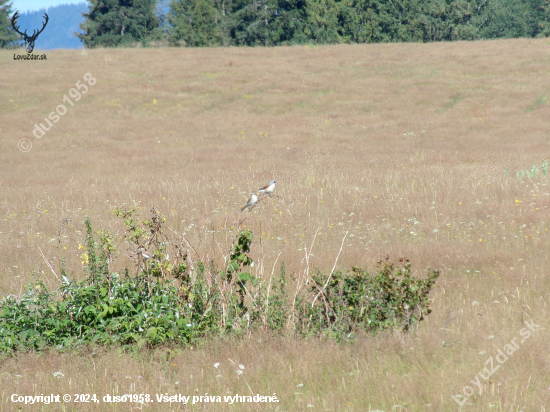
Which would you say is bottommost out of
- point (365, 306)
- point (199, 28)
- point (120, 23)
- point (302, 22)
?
point (365, 306)

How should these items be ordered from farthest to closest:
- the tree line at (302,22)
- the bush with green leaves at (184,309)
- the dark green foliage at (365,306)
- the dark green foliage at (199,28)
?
the tree line at (302,22)
the dark green foliage at (199,28)
the dark green foliage at (365,306)
the bush with green leaves at (184,309)

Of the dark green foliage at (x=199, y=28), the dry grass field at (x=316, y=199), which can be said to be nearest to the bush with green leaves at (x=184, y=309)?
the dry grass field at (x=316, y=199)

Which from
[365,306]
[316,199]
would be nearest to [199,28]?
[316,199]

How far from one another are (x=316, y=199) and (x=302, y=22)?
55626mm

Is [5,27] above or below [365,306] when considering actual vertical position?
above

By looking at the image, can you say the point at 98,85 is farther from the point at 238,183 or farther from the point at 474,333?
the point at 474,333

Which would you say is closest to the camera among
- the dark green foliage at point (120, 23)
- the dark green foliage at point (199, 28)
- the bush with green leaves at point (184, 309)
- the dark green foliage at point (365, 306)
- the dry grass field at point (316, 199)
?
the dry grass field at point (316, 199)

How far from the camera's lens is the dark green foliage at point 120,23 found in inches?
2594

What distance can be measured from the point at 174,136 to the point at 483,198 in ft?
51.2

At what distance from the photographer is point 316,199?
10.4 m

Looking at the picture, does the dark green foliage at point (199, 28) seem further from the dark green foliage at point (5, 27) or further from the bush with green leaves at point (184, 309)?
the bush with green leaves at point (184, 309)

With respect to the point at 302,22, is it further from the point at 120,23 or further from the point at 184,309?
the point at 184,309

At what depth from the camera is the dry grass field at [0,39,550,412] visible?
3.79 meters

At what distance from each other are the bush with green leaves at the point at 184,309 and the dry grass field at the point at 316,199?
21cm
